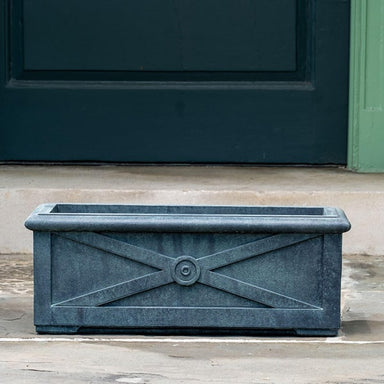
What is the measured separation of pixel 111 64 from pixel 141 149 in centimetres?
47

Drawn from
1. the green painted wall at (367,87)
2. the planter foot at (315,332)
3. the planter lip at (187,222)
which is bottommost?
the planter foot at (315,332)

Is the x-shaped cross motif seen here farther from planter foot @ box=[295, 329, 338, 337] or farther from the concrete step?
the concrete step

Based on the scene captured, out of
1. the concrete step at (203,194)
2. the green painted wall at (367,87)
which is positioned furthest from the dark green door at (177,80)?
the concrete step at (203,194)

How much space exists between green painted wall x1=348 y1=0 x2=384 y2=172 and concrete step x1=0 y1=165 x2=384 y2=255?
0.92ft

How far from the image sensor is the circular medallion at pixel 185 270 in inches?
174

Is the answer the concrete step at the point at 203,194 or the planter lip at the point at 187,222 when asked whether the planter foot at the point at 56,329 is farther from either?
the concrete step at the point at 203,194

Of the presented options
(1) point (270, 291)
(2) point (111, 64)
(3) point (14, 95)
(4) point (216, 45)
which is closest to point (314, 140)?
(4) point (216, 45)

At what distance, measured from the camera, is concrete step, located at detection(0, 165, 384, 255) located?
5.82 m

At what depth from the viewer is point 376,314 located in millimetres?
4832

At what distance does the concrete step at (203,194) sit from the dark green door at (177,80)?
1.44ft

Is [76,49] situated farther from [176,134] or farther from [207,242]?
[207,242]

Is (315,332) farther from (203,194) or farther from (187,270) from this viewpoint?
(203,194)

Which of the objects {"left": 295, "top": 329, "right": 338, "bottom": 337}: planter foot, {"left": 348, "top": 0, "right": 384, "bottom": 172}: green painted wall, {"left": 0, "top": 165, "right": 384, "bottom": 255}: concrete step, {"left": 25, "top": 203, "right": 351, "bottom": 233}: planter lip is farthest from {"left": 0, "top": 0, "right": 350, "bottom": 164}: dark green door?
{"left": 295, "top": 329, "right": 338, "bottom": 337}: planter foot

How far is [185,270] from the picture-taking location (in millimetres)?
4426
